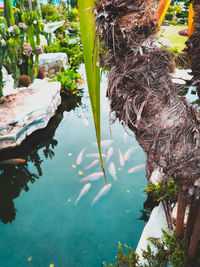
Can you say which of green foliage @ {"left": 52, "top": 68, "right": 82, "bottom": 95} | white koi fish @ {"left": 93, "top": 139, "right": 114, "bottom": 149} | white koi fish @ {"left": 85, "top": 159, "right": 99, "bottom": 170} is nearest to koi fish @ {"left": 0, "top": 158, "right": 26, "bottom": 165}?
white koi fish @ {"left": 85, "top": 159, "right": 99, "bottom": 170}

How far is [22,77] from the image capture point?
4.45 m

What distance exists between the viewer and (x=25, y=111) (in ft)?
11.4

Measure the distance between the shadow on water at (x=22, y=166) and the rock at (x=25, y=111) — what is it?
111 millimetres

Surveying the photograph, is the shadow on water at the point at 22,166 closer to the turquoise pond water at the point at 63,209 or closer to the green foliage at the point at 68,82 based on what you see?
the turquoise pond water at the point at 63,209

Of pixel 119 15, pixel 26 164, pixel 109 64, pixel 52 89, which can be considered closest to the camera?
pixel 119 15

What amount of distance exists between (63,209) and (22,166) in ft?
3.18

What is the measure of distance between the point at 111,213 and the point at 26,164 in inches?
55.6

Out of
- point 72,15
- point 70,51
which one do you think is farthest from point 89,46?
point 72,15

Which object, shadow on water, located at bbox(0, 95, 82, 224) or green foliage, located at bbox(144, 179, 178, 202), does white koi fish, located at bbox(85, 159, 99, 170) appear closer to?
shadow on water, located at bbox(0, 95, 82, 224)

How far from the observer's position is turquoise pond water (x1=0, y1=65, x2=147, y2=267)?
2044 mm

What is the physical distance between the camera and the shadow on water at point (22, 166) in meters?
2.55

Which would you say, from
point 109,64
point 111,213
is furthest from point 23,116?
point 109,64

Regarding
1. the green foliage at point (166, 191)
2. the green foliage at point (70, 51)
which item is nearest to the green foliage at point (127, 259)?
the green foliage at point (166, 191)

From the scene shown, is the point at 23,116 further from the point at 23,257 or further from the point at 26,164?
the point at 23,257
